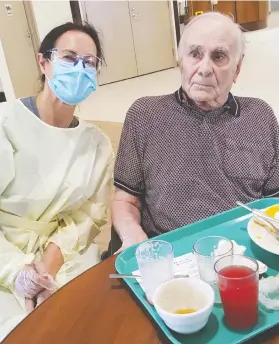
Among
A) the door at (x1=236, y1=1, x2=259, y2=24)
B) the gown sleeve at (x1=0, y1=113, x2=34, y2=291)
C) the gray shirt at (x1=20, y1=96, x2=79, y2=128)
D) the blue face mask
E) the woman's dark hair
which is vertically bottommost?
the door at (x1=236, y1=1, x2=259, y2=24)

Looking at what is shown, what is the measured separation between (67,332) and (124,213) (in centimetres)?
64

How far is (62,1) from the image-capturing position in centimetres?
609

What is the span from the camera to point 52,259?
1.49 m

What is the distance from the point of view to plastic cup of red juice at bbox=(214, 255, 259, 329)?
81 cm

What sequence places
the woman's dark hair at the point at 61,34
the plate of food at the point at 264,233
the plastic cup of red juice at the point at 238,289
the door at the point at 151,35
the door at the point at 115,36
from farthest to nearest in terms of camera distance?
the door at the point at 151,35, the door at the point at 115,36, the woman's dark hair at the point at 61,34, the plate of food at the point at 264,233, the plastic cup of red juice at the point at 238,289

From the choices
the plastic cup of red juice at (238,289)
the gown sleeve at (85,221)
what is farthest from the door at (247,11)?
the plastic cup of red juice at (238,289)

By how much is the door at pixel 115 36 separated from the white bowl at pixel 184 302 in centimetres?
625

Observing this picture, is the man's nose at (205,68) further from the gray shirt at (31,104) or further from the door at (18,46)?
the door at (18,46)

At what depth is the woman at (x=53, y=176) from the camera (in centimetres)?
144

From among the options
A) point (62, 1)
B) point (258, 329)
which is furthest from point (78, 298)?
point (62, 1)

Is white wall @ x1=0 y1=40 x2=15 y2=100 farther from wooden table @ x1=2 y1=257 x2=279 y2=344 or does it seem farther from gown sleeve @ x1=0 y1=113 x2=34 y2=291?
wooden table @ x1=2 y1=257 x2=279 y2=344

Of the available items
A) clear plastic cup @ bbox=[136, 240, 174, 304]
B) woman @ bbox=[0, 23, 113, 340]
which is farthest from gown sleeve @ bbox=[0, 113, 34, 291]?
clear plastic cup @ bbox=[136, 240, 174, 304]

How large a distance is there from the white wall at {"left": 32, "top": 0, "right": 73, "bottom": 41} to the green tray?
16.5 feet

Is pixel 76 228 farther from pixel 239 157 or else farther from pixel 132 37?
pixel 132 37
